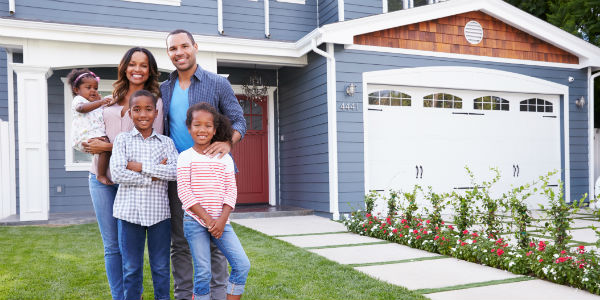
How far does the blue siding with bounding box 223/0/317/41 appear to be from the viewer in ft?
27.7

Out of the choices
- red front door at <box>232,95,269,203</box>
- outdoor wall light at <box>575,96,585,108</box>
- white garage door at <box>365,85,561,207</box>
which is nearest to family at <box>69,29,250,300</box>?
white garage door at <box>365,85,561,207</box>

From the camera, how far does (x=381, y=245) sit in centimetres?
499

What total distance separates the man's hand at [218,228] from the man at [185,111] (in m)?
0.23

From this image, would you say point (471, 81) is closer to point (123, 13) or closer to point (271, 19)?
point (271, 19)

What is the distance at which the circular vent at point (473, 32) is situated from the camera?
7926 millimetres

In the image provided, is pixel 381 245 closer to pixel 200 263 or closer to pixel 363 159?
pixel 363 159

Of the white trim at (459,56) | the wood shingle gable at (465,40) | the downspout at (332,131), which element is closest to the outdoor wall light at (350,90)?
the downspout at (332,131)

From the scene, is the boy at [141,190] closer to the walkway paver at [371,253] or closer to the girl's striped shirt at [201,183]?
the girl's striped shirt at [201,183]

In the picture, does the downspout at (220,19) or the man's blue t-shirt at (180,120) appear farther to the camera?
the downspout at (220,19)

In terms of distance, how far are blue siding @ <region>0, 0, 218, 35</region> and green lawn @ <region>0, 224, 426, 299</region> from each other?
3871mm

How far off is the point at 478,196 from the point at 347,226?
180cm

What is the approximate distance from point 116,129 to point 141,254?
0.70 metres

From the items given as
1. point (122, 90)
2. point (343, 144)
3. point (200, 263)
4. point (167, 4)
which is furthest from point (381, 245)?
point (167, 4)

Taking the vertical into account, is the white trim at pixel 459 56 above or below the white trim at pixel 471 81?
above
